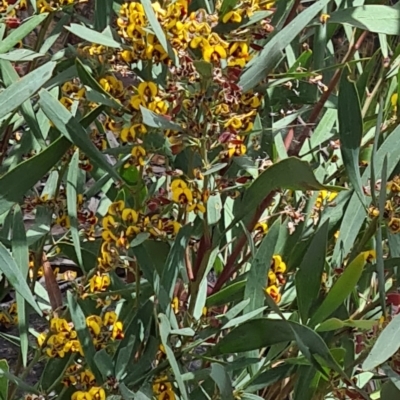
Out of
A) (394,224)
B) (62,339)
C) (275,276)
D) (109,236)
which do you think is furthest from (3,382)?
(394,224)

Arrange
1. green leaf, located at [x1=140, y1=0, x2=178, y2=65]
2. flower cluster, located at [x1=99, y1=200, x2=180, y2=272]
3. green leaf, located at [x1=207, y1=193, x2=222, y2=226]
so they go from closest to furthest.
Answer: green leaf, located at [x1=140, y1=0, x2=178, y2=65], flower cluster, located at [x1=99, y1=200, x2=180, y2=272], green leaf, located at [x1=207, y1=193, x2=222, y2=226]

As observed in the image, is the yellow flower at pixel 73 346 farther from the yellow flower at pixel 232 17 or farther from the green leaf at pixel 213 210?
the yellow flower at pixel 232 17

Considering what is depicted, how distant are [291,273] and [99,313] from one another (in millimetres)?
249

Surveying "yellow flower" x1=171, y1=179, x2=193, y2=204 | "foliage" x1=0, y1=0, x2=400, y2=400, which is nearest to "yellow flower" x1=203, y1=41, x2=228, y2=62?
"foliage" x1=0, y1=0, x2=400, y2=400

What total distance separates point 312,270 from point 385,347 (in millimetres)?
116

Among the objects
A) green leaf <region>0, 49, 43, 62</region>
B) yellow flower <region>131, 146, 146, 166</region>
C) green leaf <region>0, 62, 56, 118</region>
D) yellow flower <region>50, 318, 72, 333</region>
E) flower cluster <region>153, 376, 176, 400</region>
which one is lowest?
flower cluster <region>153, 376, 176, 400</region>

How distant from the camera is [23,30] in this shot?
2.40 ft

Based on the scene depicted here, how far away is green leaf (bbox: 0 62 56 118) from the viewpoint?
567 millimetres

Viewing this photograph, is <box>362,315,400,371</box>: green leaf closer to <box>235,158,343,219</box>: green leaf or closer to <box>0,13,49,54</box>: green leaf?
<box>235,158,343,219</box>: green leaf

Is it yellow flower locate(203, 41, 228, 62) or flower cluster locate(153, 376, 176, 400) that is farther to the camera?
flower cluster locate(153, 376, 176, 400)

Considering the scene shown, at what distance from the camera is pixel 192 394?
68 centimetres

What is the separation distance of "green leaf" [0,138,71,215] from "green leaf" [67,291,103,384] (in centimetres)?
11

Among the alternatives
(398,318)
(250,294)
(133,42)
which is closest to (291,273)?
(250,294)

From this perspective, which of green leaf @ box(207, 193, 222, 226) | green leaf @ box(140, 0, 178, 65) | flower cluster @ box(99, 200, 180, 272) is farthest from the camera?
green leaf @ box(207, 193, 222, 226)
